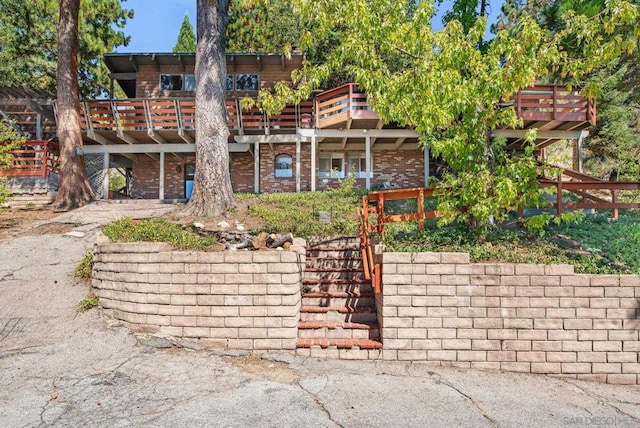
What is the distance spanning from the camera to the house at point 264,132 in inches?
583

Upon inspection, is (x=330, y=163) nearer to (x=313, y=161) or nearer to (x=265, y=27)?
(x=313, y=161)

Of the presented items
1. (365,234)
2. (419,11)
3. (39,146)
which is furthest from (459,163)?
(39,146)

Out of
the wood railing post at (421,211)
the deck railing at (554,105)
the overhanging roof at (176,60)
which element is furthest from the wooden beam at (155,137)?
the deck railing at (554,105)

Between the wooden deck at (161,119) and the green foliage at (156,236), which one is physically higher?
the wooden deck at (161,119)

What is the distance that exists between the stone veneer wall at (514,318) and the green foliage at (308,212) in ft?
10.6

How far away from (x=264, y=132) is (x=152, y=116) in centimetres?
452

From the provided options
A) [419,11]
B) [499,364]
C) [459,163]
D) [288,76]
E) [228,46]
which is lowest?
[499,364]

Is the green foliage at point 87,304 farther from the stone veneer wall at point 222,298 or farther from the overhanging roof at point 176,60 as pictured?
the overhanging roof at point 176,60

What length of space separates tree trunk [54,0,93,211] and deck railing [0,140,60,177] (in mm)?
2287

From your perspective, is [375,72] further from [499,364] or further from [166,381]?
[166,381]

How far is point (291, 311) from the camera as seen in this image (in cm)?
495

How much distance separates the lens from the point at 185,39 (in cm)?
3175

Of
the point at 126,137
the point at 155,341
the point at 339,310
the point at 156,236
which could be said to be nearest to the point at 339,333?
the point at 339,310

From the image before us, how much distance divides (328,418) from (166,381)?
6.20ft
